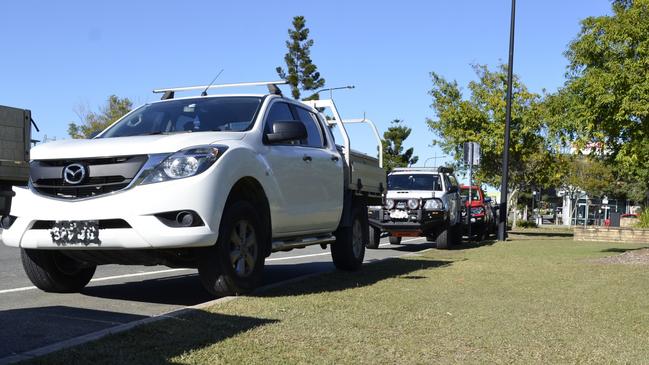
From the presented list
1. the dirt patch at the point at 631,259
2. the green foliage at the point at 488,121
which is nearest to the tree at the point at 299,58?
the green foliage at the point at 488,121

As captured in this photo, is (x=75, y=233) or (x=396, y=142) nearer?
(x=75, y=233)

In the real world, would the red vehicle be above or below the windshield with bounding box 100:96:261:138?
below

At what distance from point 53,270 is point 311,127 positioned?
3.44 m

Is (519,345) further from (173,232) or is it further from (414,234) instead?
(414,234)

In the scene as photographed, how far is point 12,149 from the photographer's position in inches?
173

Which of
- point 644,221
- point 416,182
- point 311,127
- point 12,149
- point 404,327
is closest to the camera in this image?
point 12,149

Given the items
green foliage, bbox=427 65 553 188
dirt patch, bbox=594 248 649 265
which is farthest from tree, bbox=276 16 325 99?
dirt patch, bbox=594 248 649 265

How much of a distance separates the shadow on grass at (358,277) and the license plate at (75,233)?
165cm

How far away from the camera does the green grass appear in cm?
440

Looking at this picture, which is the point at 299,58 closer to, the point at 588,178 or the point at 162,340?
the point at 588,178

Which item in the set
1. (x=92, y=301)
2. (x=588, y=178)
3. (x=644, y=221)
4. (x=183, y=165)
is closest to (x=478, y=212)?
(x=644, y=221)

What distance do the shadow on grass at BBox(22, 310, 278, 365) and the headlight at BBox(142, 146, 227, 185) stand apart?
3.71 ft

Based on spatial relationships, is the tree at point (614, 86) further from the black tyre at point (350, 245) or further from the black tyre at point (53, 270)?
the black tyre at point (53, 270)

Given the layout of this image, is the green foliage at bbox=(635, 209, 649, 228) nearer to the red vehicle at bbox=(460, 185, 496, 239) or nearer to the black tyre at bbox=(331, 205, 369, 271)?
the red vehicle at bbox=(460, 185, 496, 239)
